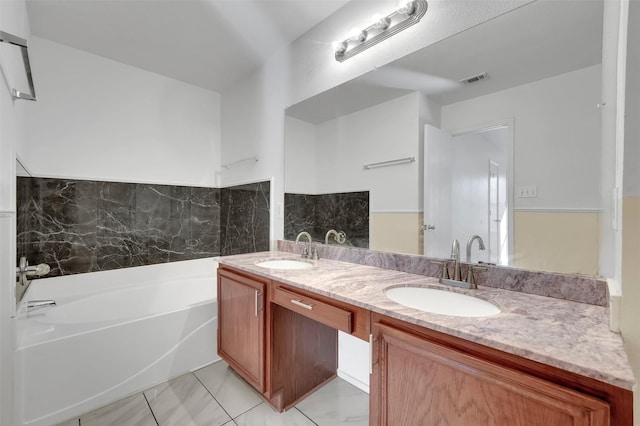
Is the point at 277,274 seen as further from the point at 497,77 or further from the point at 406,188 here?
the point at 497,77

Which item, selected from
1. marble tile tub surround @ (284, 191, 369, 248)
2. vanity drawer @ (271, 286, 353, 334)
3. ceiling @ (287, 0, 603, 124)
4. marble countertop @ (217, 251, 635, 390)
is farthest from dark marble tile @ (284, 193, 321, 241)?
ceiling @ (287, 0, 603, 124)

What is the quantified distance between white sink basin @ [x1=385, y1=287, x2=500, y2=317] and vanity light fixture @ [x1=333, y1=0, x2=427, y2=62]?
1378 millimetres

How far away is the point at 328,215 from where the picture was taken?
202 centimetres

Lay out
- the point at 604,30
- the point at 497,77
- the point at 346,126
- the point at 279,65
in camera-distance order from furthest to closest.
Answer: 1. the point at 279,65
2. the point at 346,126
3. the point at 497,77
4. the point at 604,30

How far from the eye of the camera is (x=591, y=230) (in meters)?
0.98

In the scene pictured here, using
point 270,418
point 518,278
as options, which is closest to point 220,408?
point 270,418

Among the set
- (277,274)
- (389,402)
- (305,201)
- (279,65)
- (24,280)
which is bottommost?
(389,402)

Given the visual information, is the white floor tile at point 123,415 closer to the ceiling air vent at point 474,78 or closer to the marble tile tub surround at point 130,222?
the marble tile tub surround at point 130,222

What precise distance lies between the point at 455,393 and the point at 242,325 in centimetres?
129

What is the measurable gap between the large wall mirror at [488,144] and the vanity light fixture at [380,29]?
0.18 meters

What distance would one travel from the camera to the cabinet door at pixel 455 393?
0.63 meters

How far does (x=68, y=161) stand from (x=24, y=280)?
101cm

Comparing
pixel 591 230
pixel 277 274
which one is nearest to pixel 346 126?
pixel 277 274

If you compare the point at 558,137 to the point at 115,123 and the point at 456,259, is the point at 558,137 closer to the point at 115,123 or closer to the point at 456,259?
the point at 456,259
